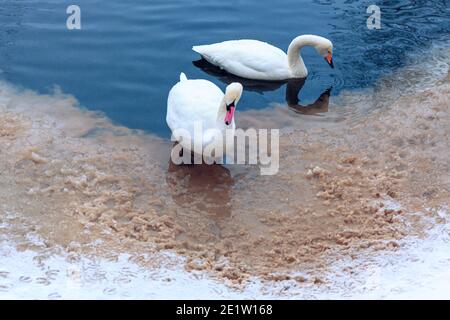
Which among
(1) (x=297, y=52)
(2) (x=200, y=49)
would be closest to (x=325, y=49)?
(1) (x=297, y=52)

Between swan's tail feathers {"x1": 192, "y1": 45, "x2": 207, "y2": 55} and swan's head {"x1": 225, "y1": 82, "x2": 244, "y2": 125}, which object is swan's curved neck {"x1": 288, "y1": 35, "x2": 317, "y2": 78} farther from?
swan's head {"x1": 225, "y1": 82, "x2": 244, "y2": 125}

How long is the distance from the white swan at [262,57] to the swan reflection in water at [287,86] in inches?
2.9

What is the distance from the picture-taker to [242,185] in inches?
256

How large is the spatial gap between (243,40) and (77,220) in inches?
144

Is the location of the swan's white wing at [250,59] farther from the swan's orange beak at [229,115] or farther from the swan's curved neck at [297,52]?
the swan's orange beak at [229,115]

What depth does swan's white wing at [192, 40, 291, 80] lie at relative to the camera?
8.34 metres

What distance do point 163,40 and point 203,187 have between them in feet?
10.0

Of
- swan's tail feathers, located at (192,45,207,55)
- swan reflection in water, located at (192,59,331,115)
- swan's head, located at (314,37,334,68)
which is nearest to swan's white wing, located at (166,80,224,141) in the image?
swan reflection in water, located at (192,59,331,115)

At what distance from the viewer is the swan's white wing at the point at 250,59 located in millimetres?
8336

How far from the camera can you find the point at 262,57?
834 centimetres

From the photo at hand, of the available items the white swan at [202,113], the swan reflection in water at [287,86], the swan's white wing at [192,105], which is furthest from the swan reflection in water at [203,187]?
the swan reflection in water at [287,86]

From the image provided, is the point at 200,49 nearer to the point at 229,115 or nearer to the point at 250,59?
the point at 250,59
